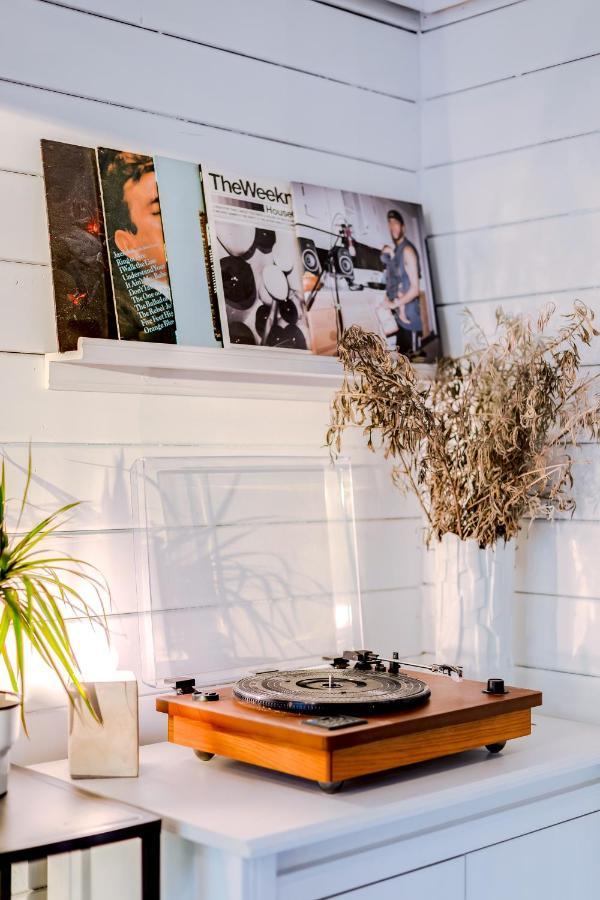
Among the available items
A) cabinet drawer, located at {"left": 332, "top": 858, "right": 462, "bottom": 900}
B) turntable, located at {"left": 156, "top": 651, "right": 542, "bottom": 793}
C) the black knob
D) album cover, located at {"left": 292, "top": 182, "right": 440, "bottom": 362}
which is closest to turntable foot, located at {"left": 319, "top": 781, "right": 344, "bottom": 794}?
turntable, located at {"left": 156, "top": 651, "right": 542, "bottom": 793}

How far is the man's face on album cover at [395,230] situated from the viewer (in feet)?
6.79

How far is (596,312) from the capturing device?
1863 millimetres

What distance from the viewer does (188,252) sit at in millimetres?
1756

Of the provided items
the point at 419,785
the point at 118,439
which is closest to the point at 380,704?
the point at 419,785

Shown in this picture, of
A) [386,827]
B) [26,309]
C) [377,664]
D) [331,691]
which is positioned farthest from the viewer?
[377,664]

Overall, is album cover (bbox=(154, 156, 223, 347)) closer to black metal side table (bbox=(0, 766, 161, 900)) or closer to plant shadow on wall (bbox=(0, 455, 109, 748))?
plant shadow on wall (bbox=(0, 455, 109, 748))

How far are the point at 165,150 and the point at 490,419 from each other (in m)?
0.73

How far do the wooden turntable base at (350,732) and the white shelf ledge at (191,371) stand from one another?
0.50 metres

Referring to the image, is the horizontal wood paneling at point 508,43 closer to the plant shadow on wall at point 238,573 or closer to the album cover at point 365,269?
the album cover at point 365,269

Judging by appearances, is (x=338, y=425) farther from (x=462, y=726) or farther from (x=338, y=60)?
(x=338, y=60)

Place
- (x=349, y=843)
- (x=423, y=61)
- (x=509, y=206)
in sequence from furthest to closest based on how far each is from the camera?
1. (x=423, y=61)
2. (x=509, y=206)
3. (x=349, y=843)

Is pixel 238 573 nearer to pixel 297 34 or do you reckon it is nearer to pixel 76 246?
pixel 76 246

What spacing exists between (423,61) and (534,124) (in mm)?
331

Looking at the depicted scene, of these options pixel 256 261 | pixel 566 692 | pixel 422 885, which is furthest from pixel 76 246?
Answer: pixel 566 692
